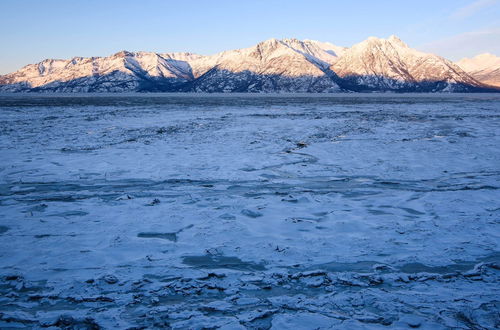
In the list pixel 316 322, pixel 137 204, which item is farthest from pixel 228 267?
pixel 137 204

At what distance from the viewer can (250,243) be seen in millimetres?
5410

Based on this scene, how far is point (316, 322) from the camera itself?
3523 millimetres

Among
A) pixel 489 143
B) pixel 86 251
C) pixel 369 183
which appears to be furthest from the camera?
pixel 489 143

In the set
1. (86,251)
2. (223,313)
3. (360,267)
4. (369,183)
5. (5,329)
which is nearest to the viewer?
(5,329)

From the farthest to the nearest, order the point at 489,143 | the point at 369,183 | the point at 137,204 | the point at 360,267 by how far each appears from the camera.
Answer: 1. the point at 489,143
2. the point at 369,183
3. the point at 137,204
4. the point at 360,267

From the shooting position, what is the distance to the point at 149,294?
4.03 m

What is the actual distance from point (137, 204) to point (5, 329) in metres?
3.88

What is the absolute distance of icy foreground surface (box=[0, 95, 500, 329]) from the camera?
3727mm

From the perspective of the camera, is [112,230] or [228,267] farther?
[112,230]

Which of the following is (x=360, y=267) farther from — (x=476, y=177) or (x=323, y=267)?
(x=476, y=177)

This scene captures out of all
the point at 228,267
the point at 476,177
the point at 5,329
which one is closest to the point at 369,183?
the point at 476,177

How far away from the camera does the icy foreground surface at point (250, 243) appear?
3727 millimetres

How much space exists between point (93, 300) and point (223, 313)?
1.48 metres

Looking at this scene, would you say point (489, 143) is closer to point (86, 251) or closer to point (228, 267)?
point (228, 267)
